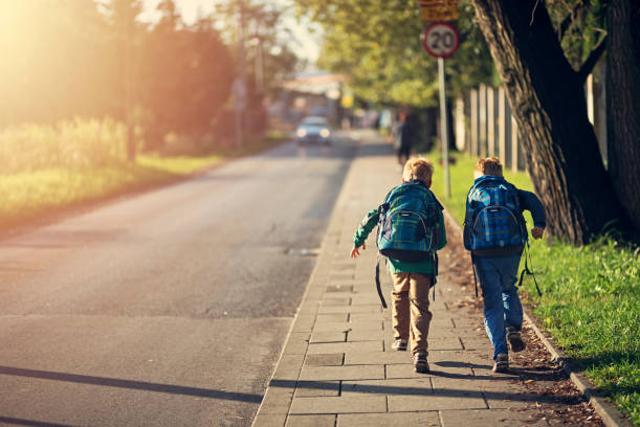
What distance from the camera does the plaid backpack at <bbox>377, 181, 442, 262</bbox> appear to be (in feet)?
21.8

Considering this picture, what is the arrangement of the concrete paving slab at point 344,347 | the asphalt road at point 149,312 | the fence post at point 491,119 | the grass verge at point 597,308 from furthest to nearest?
the fence post at point 491,119 < the concrete paving slab at point 344,347 < the asphalt road at point 149,312 < the grass verge at point 597,308

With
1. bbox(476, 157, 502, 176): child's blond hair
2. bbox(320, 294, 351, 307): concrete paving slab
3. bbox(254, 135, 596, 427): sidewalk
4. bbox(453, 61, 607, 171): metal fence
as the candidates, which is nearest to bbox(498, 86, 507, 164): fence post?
bbox(453, 61, 607, 171): metal fence

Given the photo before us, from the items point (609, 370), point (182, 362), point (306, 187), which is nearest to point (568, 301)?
point (609, 370)

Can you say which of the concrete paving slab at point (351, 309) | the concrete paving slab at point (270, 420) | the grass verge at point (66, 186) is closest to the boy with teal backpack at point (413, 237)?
the concrete paving slab at point (270, 420)

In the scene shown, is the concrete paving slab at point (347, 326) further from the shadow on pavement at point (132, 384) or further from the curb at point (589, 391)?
the shadow on pavement at point (132, 384)

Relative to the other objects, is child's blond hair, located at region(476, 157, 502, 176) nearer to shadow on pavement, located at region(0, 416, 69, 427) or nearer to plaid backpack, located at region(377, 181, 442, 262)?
plaid backpack, located at region(377, 181, 442, 262)

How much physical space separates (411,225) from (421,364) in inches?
35.1

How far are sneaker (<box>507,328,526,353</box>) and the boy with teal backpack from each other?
565mm

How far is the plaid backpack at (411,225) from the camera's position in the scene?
21.8 feet

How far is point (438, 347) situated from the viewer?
720 cm

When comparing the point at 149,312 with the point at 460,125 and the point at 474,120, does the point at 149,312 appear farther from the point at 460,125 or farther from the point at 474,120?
the point at 460,125

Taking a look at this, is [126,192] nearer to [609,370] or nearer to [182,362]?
[182,362]

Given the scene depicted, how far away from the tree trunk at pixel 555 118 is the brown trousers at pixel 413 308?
4.29 metres

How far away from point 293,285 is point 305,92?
428 feet
